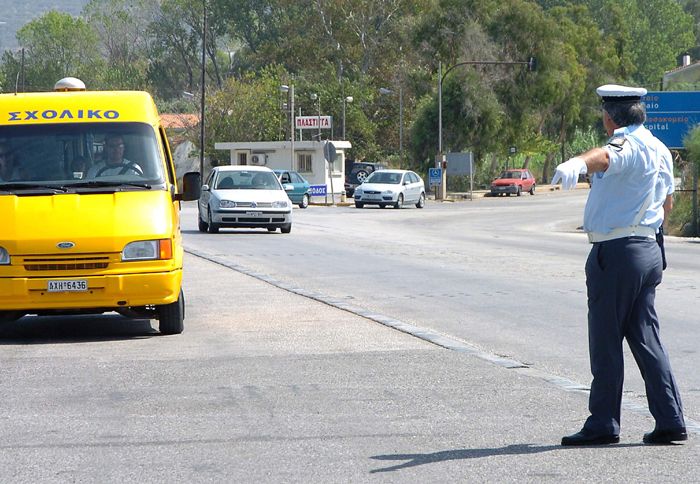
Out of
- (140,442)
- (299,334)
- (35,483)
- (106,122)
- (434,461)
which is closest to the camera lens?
(35,483)

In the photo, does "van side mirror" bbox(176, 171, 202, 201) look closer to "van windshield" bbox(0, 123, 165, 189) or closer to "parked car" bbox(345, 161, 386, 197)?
Result: "van windshield" bbox(0, 123, 165, 189)

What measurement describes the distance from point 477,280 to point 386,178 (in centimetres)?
3816

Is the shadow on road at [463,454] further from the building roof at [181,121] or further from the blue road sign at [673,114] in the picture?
the building roof at [181,121]

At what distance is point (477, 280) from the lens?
1841 centimetres

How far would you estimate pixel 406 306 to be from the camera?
48.5 feet

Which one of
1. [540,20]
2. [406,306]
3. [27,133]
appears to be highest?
[540,20]

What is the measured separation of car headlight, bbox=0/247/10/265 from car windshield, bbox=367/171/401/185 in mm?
44690

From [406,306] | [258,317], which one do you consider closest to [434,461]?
[258,317]

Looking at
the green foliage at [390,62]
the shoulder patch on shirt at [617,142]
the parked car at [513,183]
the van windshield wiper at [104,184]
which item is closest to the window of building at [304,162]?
the green foliage at [390,62]

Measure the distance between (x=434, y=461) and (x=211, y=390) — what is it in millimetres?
2649

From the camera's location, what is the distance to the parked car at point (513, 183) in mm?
76625

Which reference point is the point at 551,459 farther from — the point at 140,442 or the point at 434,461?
the point at 140,442

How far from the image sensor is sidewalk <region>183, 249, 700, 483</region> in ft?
20.7

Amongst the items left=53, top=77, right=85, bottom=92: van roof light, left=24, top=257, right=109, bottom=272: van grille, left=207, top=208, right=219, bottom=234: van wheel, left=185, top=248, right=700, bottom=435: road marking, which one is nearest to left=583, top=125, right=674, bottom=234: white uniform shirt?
left=185, top=248, right=700, bottom=435: road marking
